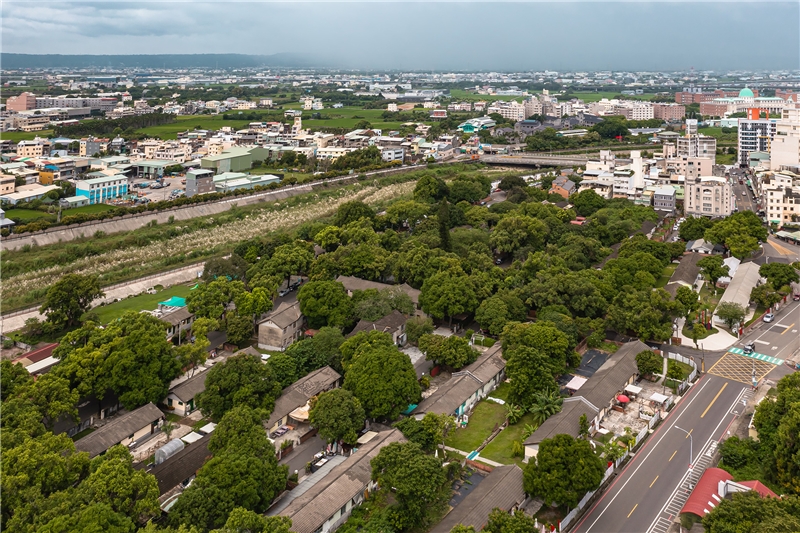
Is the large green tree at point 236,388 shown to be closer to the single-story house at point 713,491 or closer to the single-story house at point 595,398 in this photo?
the single-story house at point 595,398

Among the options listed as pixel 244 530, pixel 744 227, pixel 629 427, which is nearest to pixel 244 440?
pixel 244 530

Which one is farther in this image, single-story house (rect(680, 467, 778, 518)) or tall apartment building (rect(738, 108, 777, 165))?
tall apartment building (rect(738, 108, 777, 165))

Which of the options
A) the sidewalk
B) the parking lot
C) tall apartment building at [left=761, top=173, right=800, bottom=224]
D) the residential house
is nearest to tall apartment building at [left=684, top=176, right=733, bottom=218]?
tall apartment building at [left=761, top=173, right=800, bottom=224]

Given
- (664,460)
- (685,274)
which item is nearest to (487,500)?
(664,460)

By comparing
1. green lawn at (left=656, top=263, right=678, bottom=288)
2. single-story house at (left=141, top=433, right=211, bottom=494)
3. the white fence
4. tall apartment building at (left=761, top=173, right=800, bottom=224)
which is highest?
tall apartment building at (left=761, top=173, right=800, bottom=224)

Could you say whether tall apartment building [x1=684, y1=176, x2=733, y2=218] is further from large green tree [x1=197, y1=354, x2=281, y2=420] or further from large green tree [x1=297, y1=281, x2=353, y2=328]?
large green tree [x1=197, y1=354, x2=281, y2=420]

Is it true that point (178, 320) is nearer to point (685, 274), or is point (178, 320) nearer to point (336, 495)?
point (336, 495)

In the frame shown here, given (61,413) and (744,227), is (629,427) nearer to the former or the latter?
(61,413)
